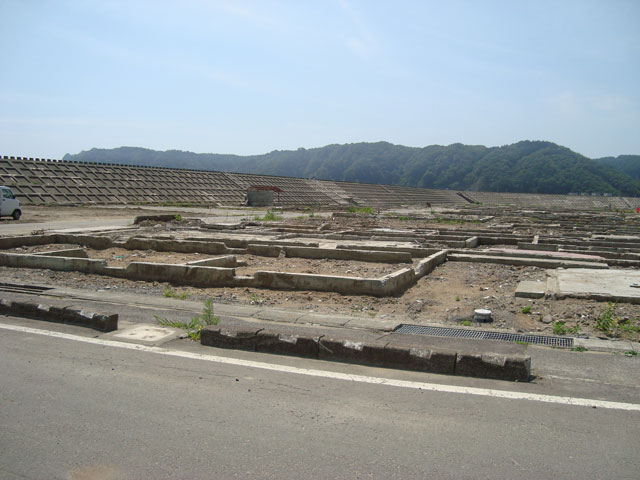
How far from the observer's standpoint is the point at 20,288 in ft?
32.0

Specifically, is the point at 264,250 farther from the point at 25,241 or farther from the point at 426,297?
the point at 25,241

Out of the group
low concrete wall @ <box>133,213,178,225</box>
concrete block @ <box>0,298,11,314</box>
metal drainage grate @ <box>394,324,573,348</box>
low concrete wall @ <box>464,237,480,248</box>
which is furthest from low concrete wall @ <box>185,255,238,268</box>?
low concrete wall @ <box>133,213,178,225</box>

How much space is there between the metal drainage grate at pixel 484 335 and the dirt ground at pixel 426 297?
47cm

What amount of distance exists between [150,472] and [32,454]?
894 millimetres

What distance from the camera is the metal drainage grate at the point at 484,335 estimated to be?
6.71m

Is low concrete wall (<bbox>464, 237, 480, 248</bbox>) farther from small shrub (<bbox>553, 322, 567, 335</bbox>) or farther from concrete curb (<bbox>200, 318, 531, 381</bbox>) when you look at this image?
concrete curb (<bbox>200, 318, 531, 381</bbox>)

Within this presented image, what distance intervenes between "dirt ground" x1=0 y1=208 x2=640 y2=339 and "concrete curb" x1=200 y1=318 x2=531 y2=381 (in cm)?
144

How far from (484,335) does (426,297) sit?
3031mm

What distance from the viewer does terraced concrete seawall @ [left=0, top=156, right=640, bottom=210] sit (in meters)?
37.9

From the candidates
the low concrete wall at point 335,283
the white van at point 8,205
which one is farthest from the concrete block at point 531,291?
the white van at point 8,205

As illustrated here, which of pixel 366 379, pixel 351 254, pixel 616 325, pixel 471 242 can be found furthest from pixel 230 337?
pixel 471 242

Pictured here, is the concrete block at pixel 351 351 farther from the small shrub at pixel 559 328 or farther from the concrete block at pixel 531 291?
the concrete block at pixel 531 291

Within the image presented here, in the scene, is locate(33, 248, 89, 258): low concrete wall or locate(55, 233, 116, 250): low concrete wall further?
locate(55, 233, 116, 250): low concrete wall

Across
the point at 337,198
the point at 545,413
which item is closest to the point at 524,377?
the point at 545,413
